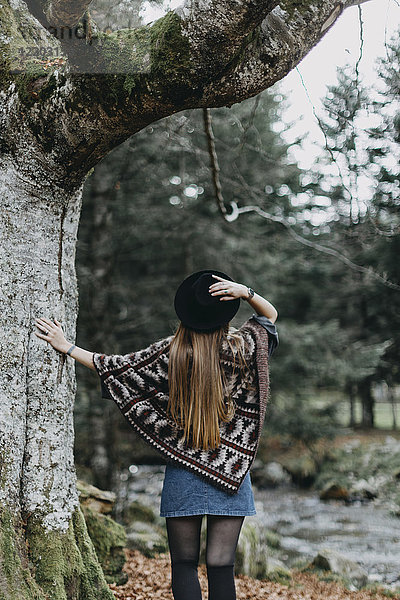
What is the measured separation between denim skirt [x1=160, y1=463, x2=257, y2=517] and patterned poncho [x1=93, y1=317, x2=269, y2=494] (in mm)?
41

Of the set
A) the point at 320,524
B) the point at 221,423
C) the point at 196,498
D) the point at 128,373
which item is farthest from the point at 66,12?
the point at 320,524

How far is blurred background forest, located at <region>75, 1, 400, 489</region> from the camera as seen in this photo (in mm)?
9047

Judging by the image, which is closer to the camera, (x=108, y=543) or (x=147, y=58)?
(x=147, y=58)

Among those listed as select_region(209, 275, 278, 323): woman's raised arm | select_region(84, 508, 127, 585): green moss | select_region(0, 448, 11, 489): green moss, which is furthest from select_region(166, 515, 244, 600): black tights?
select_region(84, 508, 127, 585): green moss

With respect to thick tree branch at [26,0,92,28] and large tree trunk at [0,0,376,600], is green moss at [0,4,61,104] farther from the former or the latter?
thick tree branch at [26,0,92,28]

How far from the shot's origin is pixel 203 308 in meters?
3.19

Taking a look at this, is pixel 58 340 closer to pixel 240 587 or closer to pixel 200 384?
pixel 200 384

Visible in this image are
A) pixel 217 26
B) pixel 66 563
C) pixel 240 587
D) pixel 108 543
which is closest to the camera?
pixel 217 26

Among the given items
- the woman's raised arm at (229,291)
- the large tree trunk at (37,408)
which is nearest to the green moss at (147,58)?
the large tree trunk at (37,408)

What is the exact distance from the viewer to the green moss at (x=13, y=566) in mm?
2947

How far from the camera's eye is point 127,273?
13.3 metres

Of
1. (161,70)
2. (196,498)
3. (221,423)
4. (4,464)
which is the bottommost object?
(196,498)

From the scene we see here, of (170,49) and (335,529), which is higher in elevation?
(170,49)

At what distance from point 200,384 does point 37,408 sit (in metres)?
0.99
